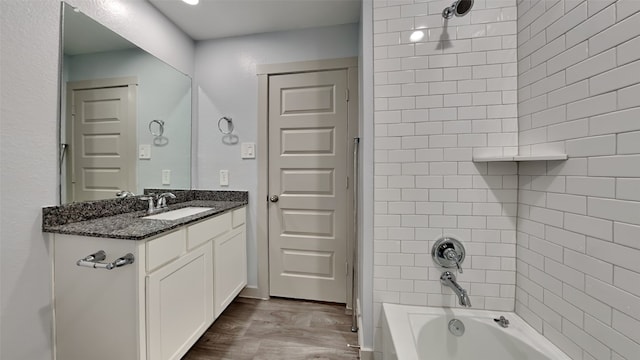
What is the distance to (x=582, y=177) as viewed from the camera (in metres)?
0.89

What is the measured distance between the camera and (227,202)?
81.5 inches

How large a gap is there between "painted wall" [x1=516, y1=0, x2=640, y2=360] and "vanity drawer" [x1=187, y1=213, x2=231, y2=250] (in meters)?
1.80

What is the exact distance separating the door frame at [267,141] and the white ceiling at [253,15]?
1.01 feet

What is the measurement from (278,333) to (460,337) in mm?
1160

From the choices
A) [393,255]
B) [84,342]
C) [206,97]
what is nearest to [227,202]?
[206,97]

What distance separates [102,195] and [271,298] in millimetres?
1493

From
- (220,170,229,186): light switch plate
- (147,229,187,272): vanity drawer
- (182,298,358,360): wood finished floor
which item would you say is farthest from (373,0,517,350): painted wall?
(220,170,229,186): light switch plate

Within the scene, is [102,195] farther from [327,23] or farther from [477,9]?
[477,9]

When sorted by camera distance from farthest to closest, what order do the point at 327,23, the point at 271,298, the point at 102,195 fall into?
the point at 271,298, the point at 327,23, the point at 102,195

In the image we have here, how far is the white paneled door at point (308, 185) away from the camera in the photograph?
2.00 meters

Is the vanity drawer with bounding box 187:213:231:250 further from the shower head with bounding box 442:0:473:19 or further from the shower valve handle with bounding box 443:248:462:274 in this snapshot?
the shower head with bounding box 442:0:473:19

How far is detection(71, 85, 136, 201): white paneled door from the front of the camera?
127cm

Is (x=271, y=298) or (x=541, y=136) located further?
(x=271, y=298)

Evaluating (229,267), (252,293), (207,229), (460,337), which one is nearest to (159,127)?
(207,229)
